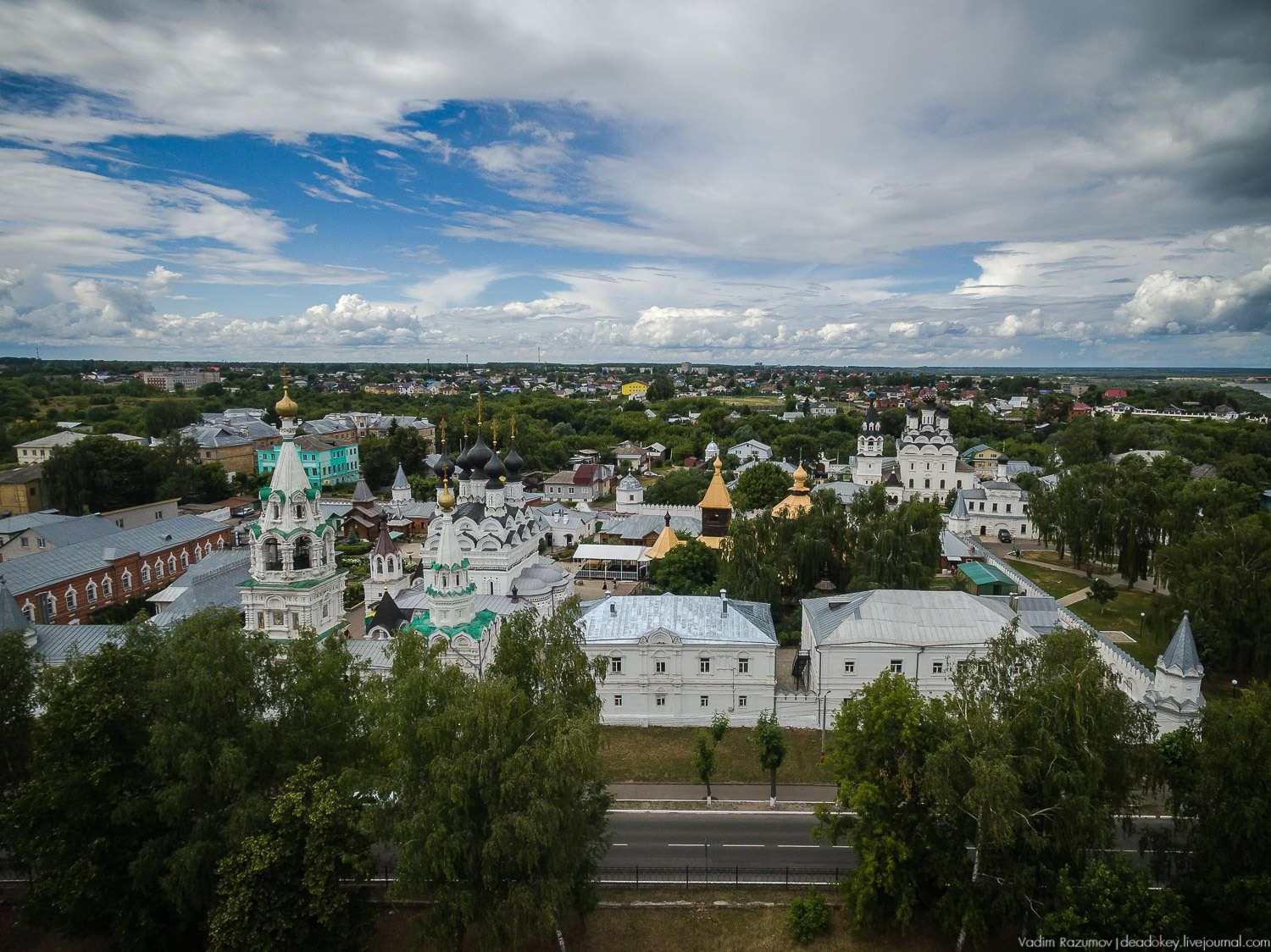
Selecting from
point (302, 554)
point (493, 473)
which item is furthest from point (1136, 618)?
point (302, 554)

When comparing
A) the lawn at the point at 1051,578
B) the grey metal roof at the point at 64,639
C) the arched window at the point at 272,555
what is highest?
the arched window at the point at 272,555

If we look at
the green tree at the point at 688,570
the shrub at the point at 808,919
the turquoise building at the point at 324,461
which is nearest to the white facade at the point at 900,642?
the shrub at the point at 808,919

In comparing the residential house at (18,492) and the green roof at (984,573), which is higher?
the residential house at (18,492)

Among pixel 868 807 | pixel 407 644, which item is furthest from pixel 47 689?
pixel 868 807

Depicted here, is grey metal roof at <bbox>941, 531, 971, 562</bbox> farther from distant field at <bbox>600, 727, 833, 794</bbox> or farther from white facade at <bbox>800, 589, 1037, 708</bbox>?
distant field at <bbox>600, 727, 833, 794</bbox>

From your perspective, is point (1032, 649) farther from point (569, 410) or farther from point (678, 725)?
point (569, 410)

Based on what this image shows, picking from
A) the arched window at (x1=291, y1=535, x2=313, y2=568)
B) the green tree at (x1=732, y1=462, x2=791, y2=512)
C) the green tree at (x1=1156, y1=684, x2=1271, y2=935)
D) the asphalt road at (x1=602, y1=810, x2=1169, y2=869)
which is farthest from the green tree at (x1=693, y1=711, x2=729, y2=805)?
the green tree at (x1=732, y1=462, x2=791, y2=512)

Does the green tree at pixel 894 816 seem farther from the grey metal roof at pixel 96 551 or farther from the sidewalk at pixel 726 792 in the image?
the grey metal roof at pixel 96 551

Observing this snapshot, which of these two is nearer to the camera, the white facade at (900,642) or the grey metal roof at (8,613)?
the grey metal roof at (8,613)
